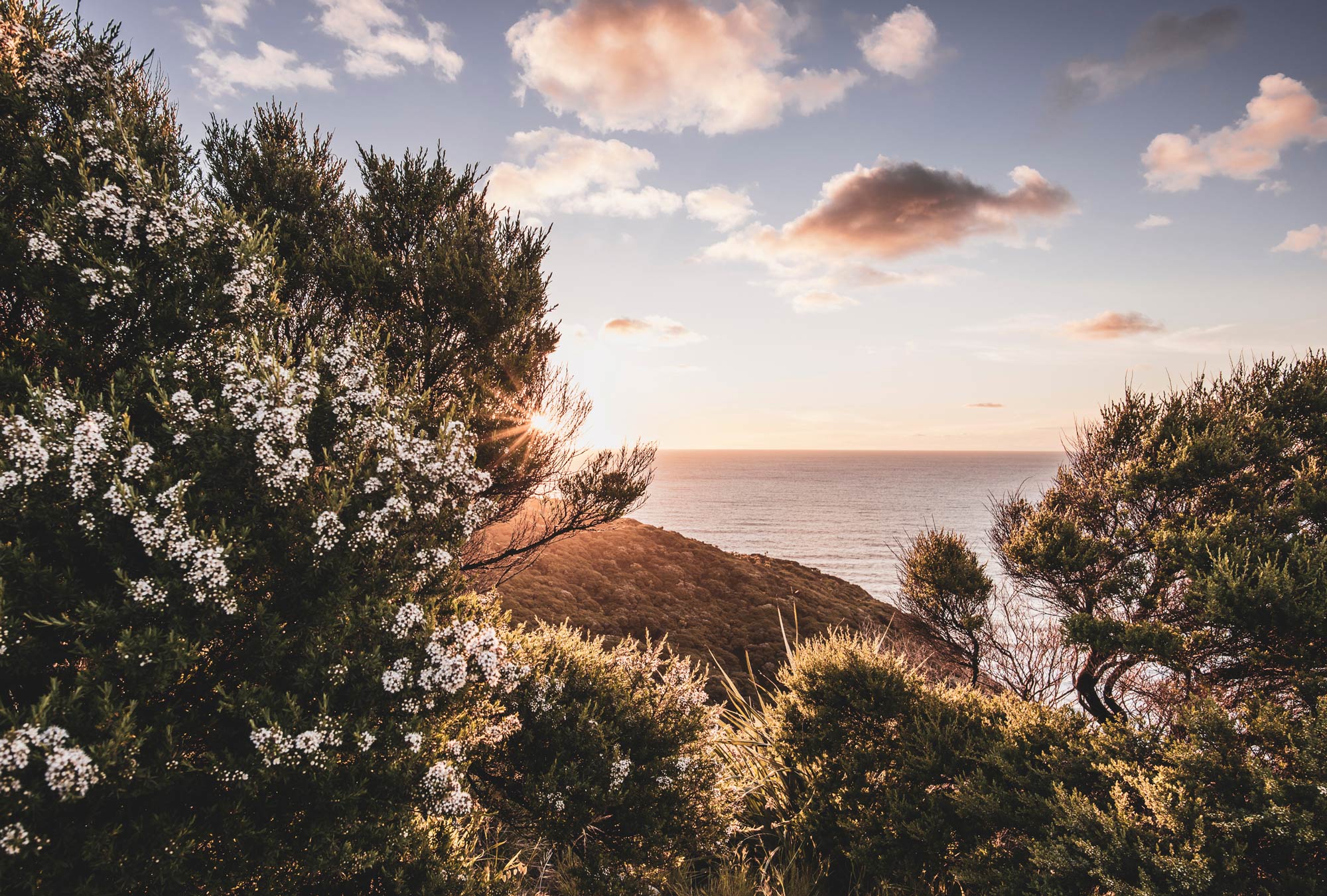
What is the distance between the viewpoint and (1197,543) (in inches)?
268

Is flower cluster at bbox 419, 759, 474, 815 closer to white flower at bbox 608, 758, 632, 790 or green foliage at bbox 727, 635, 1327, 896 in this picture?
white flower at bbox 608, 758, 632, 790

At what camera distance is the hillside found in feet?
65.4

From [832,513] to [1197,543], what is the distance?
281ft

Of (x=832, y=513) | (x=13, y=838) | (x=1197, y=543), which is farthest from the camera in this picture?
(x=832, y=513)

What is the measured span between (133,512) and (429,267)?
5.75 meters

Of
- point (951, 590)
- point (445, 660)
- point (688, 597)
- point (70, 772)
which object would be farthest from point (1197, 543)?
point (688, 597)

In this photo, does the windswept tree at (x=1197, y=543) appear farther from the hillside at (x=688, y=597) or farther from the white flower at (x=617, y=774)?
the white flower at (x=617, y=774)

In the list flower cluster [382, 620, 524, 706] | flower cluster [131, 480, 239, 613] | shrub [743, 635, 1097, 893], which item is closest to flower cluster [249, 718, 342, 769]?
flower cluster [382, 620, 524, 706]

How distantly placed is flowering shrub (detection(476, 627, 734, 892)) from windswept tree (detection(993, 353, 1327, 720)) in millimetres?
5801

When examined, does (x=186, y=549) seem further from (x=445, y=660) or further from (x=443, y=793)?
(x=443, y=793)

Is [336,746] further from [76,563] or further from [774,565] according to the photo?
[774,565]

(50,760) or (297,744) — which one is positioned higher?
(50,760)

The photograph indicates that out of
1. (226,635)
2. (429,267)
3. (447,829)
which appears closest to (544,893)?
(447,829)

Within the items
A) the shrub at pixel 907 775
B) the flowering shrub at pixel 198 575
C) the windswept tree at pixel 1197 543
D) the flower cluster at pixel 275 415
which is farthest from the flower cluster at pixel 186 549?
the windswept tree at pixel 1197 543
